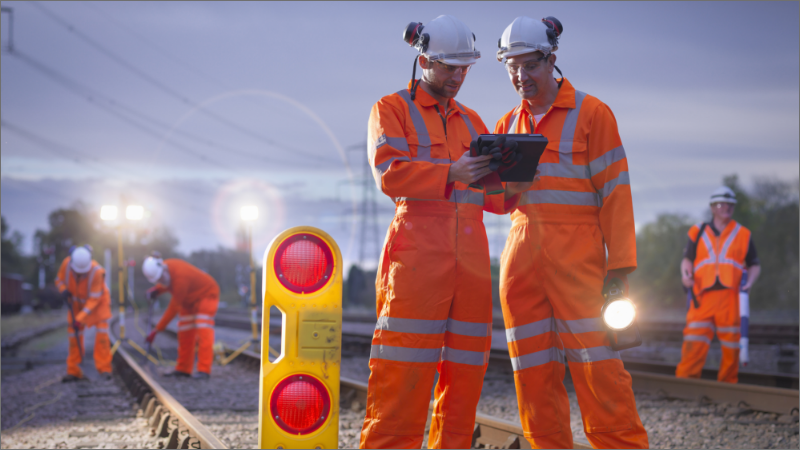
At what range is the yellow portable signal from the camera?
2096mm

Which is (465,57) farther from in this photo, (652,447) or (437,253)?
(652,447)

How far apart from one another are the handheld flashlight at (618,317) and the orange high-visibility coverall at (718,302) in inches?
200

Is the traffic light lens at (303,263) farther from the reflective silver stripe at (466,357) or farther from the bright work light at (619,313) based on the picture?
the bright work light at (619,313)

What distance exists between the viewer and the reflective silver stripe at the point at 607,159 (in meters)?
3.17

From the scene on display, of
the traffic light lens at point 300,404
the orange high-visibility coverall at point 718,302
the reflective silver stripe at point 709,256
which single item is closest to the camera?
the traffic light lens at point 300,404

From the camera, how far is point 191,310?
9.72 m

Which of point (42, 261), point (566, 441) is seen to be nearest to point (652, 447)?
point (566, 441)

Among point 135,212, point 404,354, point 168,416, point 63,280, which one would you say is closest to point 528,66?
point 404,354

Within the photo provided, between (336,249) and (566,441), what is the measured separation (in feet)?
5.34

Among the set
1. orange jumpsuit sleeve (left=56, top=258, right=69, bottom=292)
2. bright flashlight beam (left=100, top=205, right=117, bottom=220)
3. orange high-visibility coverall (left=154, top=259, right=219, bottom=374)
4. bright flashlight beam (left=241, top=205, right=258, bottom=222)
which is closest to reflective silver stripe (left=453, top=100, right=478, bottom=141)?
orange high-visibility coverall (left=154, top=259, right=219, bottom=374)

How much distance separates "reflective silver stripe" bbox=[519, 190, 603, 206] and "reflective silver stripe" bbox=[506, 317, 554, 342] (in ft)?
1.79

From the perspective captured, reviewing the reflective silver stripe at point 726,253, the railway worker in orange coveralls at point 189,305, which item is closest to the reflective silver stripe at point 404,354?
the reflective silver stripe at point 726,253

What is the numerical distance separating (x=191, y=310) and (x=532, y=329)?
7.45m

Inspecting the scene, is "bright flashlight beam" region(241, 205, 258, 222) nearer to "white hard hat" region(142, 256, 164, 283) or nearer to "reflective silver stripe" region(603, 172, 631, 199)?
"white hard hat" region(142, 256, 164, 283)
